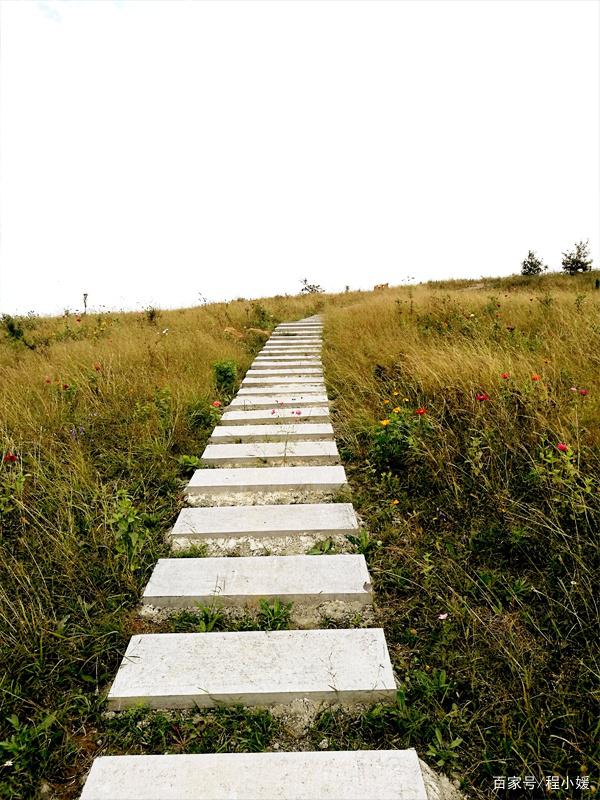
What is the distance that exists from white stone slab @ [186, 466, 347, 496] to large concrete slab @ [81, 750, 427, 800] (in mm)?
1752

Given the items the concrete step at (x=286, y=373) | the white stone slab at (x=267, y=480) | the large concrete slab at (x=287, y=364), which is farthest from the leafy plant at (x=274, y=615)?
the large concrete slab at (x=287, y=364)

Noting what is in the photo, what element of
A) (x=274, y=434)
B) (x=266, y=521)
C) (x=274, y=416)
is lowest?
(x=266, y=521)

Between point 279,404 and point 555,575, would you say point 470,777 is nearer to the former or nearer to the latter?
point 555,575

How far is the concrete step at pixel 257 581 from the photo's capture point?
224 centimetres

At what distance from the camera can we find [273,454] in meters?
3.68

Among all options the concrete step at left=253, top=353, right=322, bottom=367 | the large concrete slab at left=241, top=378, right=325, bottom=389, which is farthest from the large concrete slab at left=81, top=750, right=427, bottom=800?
the concrete step at left=253, top=353, right=322, bottom=367

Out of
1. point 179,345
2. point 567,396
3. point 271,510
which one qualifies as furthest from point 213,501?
point 179,345

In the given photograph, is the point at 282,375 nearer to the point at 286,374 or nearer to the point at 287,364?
the point at 286,374

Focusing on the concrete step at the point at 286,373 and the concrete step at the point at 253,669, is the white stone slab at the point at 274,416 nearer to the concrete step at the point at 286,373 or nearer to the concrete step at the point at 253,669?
the concrete step at the point at 286,373

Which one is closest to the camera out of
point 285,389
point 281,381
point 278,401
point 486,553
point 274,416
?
point 486,553

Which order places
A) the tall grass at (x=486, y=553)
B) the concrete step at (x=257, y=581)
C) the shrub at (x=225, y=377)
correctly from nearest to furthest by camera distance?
the tall grass at (x=486, y=553)
the concrete step at (x=257, y=581)
the shrub at (x=225, y=377)

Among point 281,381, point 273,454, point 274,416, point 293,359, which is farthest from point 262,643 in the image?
point 293,359

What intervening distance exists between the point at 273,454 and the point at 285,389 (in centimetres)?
180

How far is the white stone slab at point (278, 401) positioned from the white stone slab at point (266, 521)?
1.90 metres
